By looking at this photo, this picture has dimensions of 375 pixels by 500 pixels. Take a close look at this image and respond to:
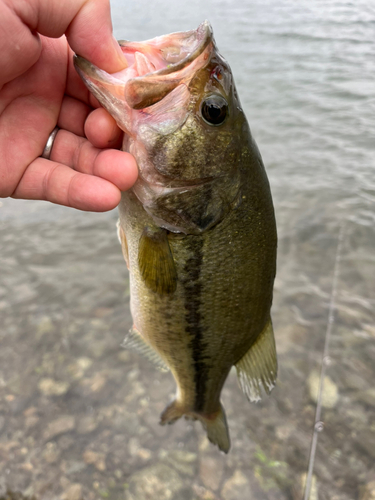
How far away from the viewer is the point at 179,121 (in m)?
1.46

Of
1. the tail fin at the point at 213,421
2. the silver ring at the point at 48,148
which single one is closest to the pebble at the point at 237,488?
the tail fin at the point at 213,421

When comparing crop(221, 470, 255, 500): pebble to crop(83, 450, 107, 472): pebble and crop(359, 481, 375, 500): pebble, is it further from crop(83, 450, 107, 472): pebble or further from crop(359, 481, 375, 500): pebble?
crop(83, 450, 107, 472): pebble

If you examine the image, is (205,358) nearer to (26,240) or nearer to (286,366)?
(286,366)

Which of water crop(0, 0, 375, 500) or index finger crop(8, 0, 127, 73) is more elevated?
index finger crop(8, 0, 127, 73)

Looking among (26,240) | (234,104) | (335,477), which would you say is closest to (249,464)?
(335,477)

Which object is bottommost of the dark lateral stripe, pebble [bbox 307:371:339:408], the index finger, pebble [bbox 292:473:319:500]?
pebble [bbox 292:473:319:500]

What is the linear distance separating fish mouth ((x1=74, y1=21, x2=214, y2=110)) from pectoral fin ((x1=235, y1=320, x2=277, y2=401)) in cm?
139

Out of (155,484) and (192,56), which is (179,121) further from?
(155,484)

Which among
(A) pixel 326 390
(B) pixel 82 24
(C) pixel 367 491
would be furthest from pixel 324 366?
(B) pixel 82 24

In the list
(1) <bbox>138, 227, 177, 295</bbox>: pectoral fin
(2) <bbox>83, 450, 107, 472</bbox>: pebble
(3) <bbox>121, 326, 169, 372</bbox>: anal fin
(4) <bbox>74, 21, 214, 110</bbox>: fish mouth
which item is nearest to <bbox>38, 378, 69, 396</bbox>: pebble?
(2) <bbox>83, 450, 107, 472</bbox>: pebble

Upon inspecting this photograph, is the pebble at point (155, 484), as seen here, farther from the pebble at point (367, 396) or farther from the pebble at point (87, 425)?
the pebble at point (367, 396)

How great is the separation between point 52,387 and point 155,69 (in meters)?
3.07

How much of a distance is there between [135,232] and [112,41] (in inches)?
31.8

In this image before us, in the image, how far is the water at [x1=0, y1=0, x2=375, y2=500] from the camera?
294 centimetres
